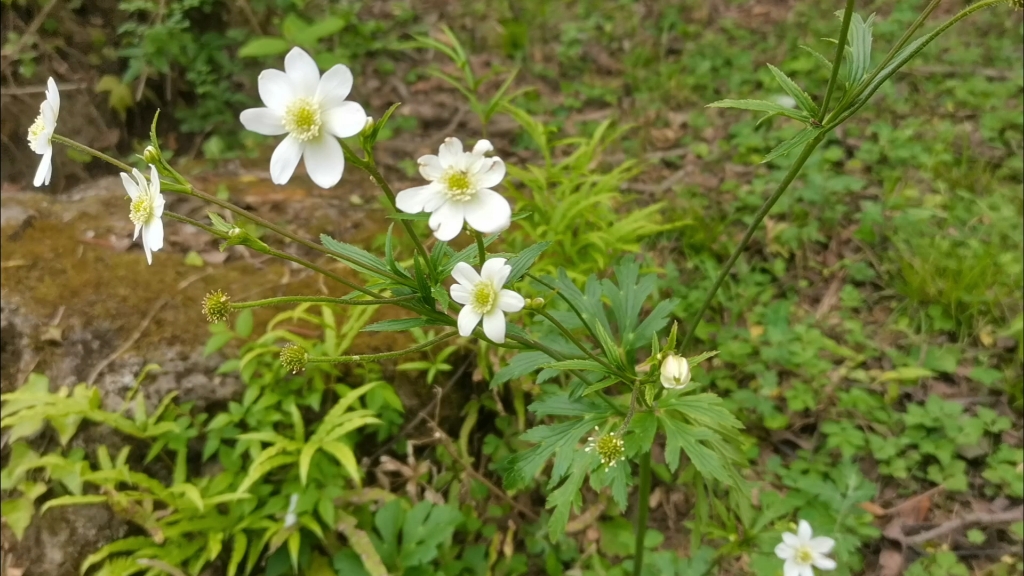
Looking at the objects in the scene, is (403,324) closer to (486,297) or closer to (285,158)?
(486,297)

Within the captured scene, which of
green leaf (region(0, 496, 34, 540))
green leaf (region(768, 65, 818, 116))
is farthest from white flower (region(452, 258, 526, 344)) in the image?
green leaf (region(0, 496, 34, 540))

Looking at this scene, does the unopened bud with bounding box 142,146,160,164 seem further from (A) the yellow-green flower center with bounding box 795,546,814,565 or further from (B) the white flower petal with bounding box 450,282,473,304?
(A) the yellow-green flower center with bounding box 795,546,814,565

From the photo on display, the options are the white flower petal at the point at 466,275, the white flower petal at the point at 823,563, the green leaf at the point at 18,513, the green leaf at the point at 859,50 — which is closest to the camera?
the white flower petal at the point at 466,275

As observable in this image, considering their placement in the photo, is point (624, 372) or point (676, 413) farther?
point (676, 413)

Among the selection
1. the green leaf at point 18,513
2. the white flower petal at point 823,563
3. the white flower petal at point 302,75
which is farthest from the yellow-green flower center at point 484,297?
the green leaf at point 18,513

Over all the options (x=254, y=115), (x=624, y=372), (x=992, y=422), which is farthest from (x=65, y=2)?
(x=992, y=422)

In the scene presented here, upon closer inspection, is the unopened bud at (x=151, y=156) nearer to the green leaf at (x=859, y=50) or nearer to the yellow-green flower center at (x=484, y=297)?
the yellow-green flower center at (x=484, y=297)

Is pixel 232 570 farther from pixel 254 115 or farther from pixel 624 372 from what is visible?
pixel 254 115
